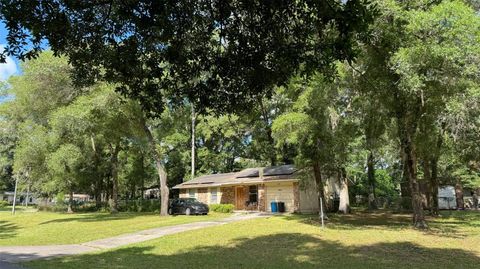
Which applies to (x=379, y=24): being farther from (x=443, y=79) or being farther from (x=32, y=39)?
(x=32, y=39)

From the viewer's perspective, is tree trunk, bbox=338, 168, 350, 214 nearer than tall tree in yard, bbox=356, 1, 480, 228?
No

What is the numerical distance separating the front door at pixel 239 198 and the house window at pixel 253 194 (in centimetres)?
88

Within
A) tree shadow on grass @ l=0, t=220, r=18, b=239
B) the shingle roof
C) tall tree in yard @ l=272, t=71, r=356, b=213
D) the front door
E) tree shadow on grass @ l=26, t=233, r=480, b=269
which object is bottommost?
tree shadow on grass @ l=26, t=233, r=480, b=269

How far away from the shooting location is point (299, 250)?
13531 millimetres

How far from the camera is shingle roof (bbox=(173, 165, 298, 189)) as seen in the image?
32.4m

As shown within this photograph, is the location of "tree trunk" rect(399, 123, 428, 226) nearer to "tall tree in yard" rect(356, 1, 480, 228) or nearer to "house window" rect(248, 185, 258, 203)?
"tall tree in yard" rect(356, 1, 480, 228)

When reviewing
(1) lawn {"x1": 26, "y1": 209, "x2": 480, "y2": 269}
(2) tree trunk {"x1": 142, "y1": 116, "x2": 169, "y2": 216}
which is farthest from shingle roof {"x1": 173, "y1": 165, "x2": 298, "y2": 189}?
(1) lawn {"x1": 26, "y1": 209, "x2": 480, "y2": 269}

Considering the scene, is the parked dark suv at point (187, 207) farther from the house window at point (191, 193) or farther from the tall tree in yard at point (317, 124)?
the tall tree in yard at point (317, 124)

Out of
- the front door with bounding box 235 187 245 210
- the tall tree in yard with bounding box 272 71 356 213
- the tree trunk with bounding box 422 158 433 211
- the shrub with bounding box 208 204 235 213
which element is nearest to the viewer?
the tall tree in yard with bounding box 272 71 356 213

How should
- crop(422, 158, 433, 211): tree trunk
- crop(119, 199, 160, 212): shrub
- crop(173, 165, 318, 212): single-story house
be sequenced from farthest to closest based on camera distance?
1. crop(119, 199, 160, 212): shrub
2. crop(173, 165, 318, 212): single-story house
3. crop(422, 158, 433, 211): tree trunk

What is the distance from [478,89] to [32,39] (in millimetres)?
Answer: 14245

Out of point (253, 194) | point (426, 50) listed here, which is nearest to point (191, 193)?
point (253, 194)

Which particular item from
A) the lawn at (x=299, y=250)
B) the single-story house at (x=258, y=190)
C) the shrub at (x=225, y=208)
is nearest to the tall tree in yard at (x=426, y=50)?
the lawn at (x=299, y=250)

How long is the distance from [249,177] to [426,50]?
2217cm
